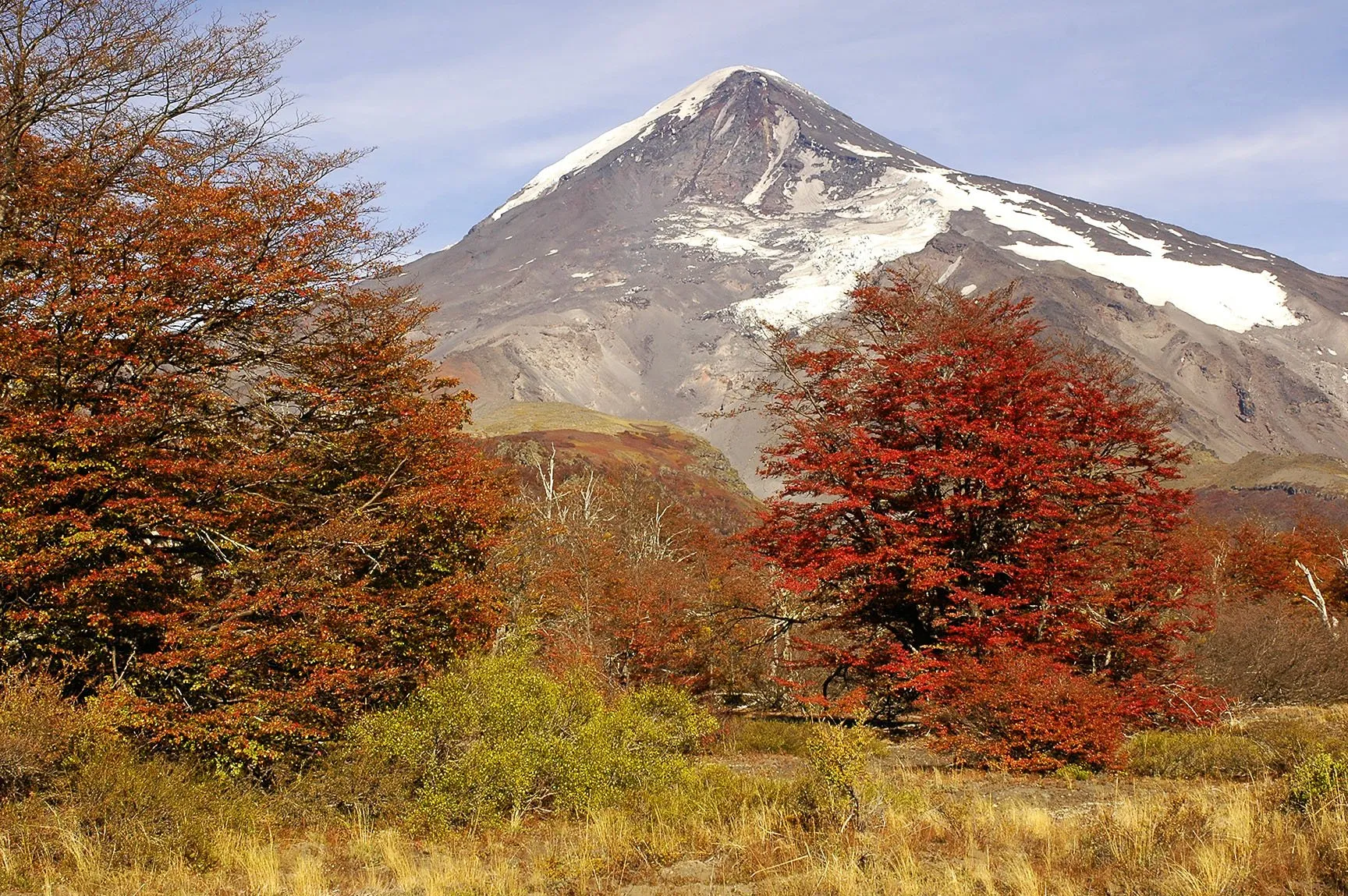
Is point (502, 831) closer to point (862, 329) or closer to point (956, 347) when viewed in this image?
point (956, 347)

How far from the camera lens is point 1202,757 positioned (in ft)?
42.5

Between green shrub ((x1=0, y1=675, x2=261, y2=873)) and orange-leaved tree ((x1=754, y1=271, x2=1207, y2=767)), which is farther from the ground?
orange-leaved tree ((x1=754, y1=271, x2=1207, y2=767))

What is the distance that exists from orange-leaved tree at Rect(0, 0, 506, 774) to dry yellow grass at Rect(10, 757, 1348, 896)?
2478 millimetres

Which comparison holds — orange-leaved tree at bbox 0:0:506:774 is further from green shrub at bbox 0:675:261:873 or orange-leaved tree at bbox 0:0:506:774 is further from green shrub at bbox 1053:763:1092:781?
green shrub at bbox 1053:763:1092:781

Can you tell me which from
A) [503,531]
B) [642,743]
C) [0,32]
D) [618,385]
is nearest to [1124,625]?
[642,743]

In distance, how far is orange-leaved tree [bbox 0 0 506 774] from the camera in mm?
11391

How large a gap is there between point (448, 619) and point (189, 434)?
17.6ft

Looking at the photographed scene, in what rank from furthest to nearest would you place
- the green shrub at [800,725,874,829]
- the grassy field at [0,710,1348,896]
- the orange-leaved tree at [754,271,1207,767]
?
the orange-leaved tree at [754,271,1207,767]
the green shrub at [800,725,874,829]
the grassy field at [0,710,1348,896]

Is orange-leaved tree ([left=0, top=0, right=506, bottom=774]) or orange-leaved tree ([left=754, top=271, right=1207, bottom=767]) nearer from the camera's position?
orange-leaved tree ([left=0, top=0, right=506, bottom=774])

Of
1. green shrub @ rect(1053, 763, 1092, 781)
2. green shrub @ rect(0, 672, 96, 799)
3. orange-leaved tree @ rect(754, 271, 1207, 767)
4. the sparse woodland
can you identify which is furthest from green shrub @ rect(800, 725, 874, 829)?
green shrub @ rect(0, 672, 96, 799)

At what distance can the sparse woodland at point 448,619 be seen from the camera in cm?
901

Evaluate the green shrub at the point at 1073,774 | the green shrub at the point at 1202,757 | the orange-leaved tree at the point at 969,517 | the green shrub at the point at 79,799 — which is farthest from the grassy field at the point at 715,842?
the orange-leaved tree at the point at 969,517

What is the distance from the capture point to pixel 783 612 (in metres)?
24.5

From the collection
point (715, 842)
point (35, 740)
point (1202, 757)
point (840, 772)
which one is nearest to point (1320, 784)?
point (840, 772)
